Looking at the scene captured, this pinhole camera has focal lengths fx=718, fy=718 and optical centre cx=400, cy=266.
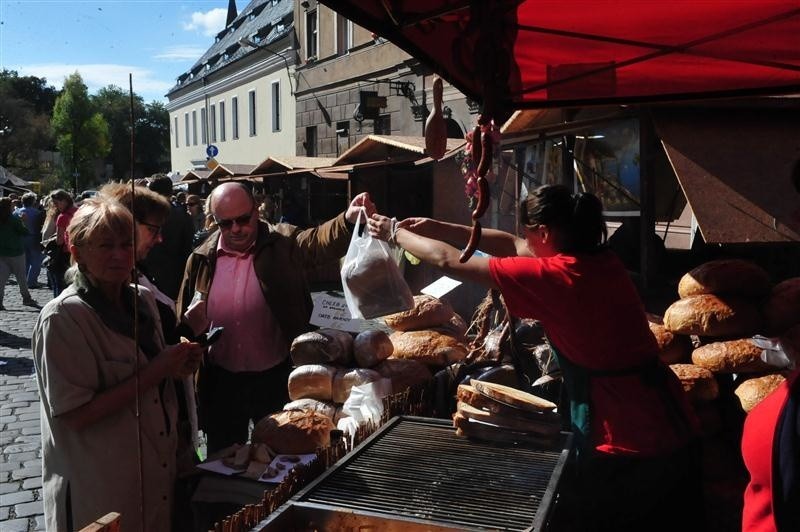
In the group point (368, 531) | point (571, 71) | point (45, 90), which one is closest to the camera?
point (368, 531)

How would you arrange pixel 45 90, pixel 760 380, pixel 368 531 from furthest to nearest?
pixel 45 90 → pixel 760 380 → pixel 368 531

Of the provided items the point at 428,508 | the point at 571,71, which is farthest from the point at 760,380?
the point at 428,508

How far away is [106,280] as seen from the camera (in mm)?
2451

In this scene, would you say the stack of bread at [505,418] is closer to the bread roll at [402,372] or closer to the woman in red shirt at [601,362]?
the woman in red shirt at [601,362]

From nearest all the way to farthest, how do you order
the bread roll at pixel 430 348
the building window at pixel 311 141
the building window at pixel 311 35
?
the bread roll at pixel 430 348 → the building window at pixel 311 35 → the building window at pixel 311 141

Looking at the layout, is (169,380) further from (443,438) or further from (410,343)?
(410,343)

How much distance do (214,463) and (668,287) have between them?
3.91 meters

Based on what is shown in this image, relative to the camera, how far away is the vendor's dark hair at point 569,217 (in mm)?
2492

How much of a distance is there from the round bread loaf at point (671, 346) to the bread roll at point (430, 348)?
1.14m

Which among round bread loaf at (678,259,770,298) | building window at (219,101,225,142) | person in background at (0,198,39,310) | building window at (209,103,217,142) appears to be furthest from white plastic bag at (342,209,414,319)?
building window at (209,103,217,142)

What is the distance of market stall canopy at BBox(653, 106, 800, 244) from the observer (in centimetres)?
437

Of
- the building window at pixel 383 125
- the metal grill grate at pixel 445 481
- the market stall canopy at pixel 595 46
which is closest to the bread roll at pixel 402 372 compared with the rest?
the metal grill grate at pixel 445 481

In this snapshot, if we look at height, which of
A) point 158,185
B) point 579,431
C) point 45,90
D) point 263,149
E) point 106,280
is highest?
point 45,90

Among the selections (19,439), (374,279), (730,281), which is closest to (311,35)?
(19,439)
